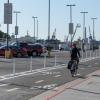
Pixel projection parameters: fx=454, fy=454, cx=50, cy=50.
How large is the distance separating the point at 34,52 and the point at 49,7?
58.8 ft

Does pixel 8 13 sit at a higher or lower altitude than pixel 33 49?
higher

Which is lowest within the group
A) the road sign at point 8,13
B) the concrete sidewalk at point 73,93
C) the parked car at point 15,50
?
the concrete sidewalk at point 73,93

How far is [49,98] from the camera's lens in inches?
558

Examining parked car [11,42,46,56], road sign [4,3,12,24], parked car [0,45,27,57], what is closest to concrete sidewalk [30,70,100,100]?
road sign [4,3,12,24]

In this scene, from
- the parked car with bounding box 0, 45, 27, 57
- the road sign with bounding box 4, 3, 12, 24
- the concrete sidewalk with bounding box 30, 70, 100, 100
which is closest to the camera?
the concrete sidewalk with bounding box 30, 70, 100, 100

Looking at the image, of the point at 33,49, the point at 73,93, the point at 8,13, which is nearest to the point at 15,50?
the point at 33,49

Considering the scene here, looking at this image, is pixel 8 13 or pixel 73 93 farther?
pixel 8 13

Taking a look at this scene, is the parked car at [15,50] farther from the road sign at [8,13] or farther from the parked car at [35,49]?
the road sign at [8,13]

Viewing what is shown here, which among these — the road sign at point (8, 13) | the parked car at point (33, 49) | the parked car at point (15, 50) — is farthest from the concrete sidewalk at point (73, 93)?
the parked car at point (33, 49)

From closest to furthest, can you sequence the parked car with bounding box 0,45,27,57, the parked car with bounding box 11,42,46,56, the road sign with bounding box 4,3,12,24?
1. the road sign with bounding box 4,3,12,24
2. the parked car with bounding box 0,45,27,57
3. the parked car with bounding box 11,42,46,56

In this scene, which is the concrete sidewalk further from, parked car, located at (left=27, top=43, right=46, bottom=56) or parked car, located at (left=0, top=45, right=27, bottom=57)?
parked car, located at (left=27, top=43, right=46, bottom=56)

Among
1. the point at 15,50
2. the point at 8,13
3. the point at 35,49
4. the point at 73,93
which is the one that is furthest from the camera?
the point at 35,49

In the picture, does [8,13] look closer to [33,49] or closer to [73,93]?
[33,49]

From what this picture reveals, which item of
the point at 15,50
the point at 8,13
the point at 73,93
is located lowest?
the point at 73,93
